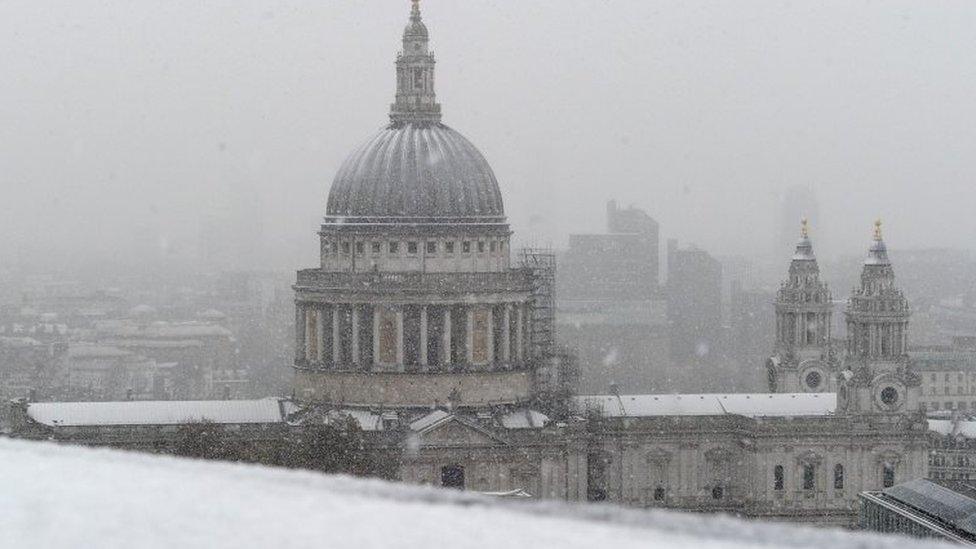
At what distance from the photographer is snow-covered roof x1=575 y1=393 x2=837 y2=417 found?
82.6 metres

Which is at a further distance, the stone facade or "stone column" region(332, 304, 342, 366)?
"stone column" region(332, 304, 342, 366)

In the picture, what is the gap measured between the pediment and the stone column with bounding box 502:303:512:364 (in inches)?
219

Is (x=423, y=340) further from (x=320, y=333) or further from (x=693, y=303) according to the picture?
(x=693, y=303)

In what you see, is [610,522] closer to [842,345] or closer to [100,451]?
[100,451]

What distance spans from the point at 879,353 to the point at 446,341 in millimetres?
16669

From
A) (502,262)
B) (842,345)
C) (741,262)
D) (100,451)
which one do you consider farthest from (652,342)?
(100,451)

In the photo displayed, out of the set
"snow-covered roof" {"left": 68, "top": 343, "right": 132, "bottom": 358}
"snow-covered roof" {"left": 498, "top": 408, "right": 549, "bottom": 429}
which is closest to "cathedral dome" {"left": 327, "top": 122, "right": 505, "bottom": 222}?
"snow-covered roof" {"left": 498, "top": 408, "right": 549, "bottom": 429}

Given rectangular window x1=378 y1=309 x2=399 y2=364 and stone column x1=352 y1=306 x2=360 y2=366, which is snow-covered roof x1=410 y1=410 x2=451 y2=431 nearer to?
rectangular window x1=378 y1=309 x2=399 y2=364

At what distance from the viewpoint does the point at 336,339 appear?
79125mm

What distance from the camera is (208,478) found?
35.2 feet

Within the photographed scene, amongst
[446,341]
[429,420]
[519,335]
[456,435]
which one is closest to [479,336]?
[446,341]

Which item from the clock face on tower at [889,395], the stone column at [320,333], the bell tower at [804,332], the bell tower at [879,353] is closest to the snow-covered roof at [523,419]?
the stone column at [320,333]

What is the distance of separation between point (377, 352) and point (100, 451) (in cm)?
6679

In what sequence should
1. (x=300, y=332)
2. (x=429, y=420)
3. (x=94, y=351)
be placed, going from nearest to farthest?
(x=429, y=420), (x=300, y=332), (x=94, y=351)
